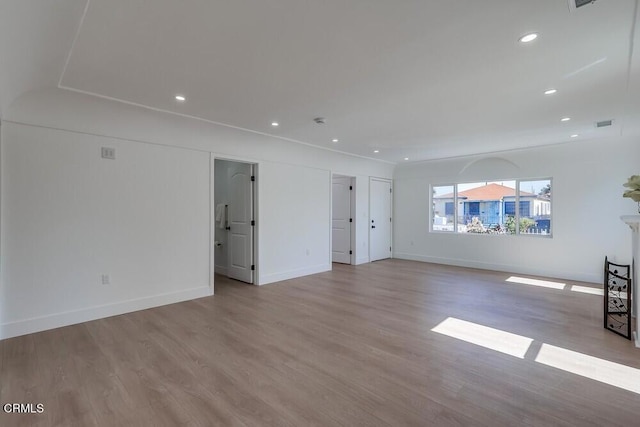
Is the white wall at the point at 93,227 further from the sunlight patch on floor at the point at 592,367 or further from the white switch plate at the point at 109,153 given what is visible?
the sunlight patch on floor at the point at 592,367

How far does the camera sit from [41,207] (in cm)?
337

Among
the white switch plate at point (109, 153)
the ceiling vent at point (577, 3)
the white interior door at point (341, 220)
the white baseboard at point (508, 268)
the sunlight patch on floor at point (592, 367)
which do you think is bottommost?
the sunlight patch on floor at point (592, 367)

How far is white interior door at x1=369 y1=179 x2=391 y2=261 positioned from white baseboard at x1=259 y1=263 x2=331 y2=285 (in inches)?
70.7

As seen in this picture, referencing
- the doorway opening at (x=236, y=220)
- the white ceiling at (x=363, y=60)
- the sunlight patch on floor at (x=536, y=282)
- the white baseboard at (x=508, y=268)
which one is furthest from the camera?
the white baseboard at (x=508, y=268)

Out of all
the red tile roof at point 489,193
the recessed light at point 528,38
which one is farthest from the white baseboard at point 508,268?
the recessed light at point 528,38

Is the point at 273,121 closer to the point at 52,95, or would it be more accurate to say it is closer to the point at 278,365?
the point at 52,95

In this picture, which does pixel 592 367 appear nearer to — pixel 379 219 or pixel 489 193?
pixel 489 193

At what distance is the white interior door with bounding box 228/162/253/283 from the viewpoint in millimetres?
5578

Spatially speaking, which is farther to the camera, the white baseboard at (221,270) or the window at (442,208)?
the window at (442,208)

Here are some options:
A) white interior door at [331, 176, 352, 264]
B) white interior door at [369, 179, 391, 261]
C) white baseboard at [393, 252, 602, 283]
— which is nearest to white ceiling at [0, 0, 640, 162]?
white baseboard at [393, 252, 602, 283]

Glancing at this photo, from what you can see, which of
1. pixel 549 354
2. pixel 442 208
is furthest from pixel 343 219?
pixel 549 354

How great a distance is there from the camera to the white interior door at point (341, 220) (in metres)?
7.68

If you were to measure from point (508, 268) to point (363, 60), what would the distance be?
19.9ft

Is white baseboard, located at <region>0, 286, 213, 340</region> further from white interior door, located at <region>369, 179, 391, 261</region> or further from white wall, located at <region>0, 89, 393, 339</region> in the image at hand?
white interior door, located at <region>369, 179, 391, 261</region>
